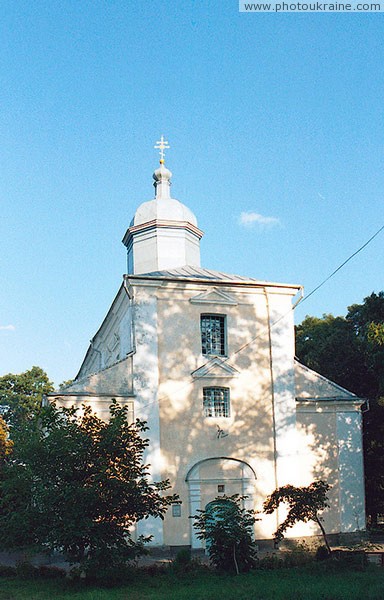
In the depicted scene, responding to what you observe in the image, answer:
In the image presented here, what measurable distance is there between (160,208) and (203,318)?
6.77 m

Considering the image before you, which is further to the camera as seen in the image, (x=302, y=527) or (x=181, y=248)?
(x=181, y=248)

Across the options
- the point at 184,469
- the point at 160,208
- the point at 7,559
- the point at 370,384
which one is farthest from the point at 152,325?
the point at 370,384

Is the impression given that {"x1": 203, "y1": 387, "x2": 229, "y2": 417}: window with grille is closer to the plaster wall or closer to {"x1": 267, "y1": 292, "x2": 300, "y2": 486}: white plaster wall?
the plaster wall

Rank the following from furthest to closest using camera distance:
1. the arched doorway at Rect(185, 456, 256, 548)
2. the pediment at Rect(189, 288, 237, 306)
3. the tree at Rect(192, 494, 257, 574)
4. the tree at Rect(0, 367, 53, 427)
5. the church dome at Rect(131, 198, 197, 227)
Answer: the tree at Rect(0, 367, 53, 427) → the church dome at Rect(131, 198, 197, 227) → the pediment at Rect(189, 288, 237, 306) → the arched doorway at Rect(185, 456, 256, 548) → the tree at Rect(192, 494, 257, 574)

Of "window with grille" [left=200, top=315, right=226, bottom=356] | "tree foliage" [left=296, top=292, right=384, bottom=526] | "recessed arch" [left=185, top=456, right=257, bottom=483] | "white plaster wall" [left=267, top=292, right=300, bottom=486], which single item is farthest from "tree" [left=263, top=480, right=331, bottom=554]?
"tree foliage" [left=296, top=292, right=384, bottom=526]

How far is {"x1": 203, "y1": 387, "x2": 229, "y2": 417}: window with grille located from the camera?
74.4 feet

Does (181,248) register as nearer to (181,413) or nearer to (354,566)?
(181,413)

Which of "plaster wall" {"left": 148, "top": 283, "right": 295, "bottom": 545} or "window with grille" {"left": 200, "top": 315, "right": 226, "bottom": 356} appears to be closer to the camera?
"plaster wall" {"left": 148, "top": 283, "right": 295, "bottom": 545}

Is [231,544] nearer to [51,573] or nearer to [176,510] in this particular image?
[51,573]

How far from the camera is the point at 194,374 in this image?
74.0 ft

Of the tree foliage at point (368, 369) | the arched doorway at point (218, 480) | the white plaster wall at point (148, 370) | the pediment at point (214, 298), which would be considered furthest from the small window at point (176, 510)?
the tree foliage at point (368, 369)

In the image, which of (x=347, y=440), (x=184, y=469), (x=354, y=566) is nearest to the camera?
(x=354, y=566)

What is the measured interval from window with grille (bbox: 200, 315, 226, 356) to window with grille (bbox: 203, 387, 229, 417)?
4.23 ft

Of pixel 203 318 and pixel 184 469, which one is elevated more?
pixel 203 318
